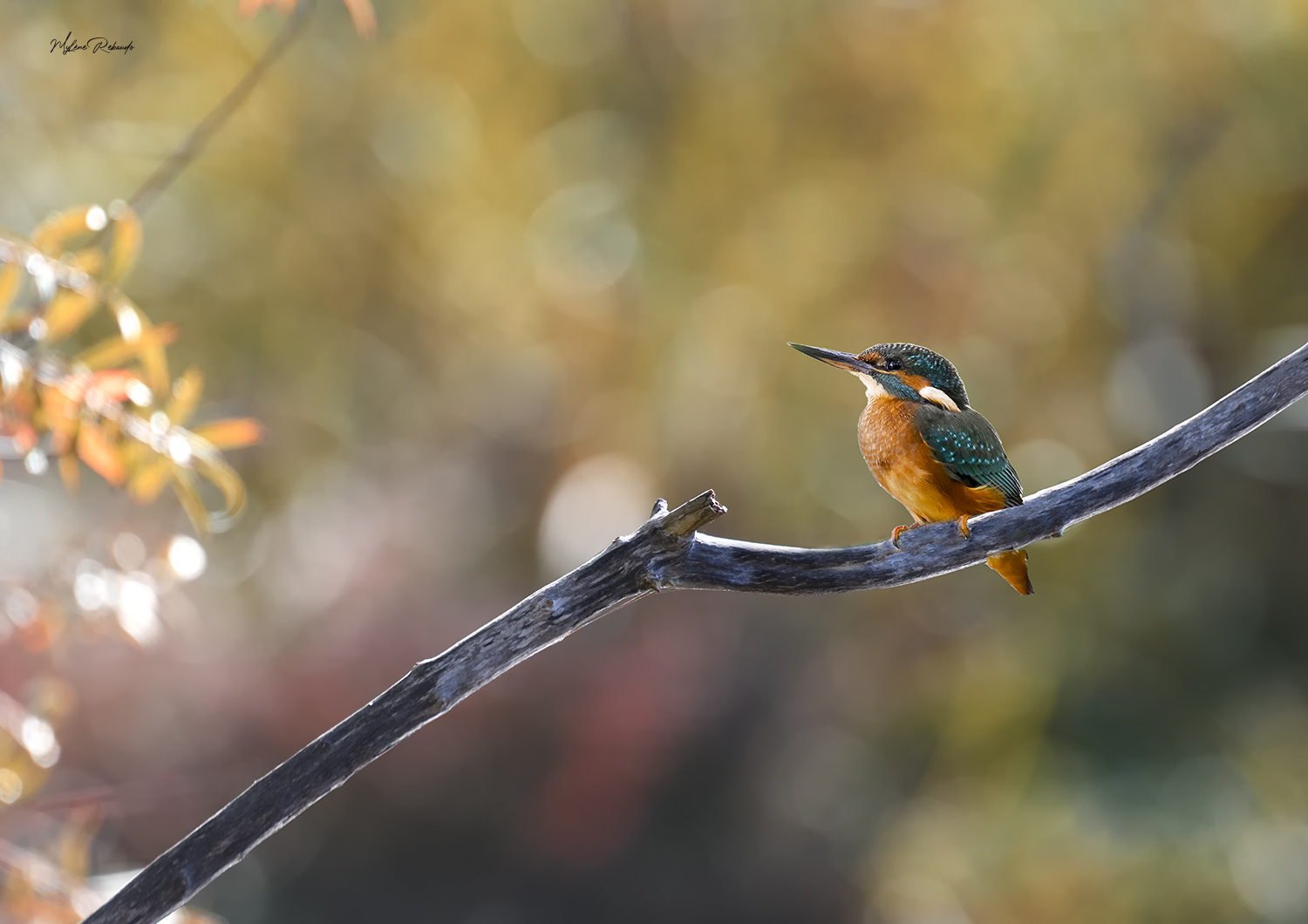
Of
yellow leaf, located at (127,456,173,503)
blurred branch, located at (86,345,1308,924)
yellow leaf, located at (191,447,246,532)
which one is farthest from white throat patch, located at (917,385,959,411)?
yellow leaf, located at (127,456,173,503)

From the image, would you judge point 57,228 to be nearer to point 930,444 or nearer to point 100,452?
point 100,452

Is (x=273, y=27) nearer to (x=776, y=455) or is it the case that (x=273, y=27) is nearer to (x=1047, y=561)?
(x=776, y=455)

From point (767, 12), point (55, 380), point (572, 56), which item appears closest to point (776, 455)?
point (767, 12)

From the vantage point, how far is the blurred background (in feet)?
21.1

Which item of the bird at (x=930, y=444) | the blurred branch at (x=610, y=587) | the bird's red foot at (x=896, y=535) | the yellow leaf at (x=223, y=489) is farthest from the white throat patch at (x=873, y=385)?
the yellow leaf at (x=223, y=489)

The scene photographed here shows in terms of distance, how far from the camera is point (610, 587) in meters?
1.49

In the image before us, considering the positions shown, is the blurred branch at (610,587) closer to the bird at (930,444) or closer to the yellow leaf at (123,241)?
the bird at (930,444)

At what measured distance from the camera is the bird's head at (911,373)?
1851 millimetres

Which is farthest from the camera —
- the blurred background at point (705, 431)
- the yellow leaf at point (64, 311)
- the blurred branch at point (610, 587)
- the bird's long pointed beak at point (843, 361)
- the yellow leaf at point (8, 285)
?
the blurred background at point (705, 431)

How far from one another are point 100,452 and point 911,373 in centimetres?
129

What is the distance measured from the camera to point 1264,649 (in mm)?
7652

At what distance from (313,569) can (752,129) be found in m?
4.48

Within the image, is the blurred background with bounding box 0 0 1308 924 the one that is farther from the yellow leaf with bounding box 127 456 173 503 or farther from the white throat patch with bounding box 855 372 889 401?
the white throat patch with bounding box 855 372 889 401

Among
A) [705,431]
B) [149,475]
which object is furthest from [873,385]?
[705,431]
